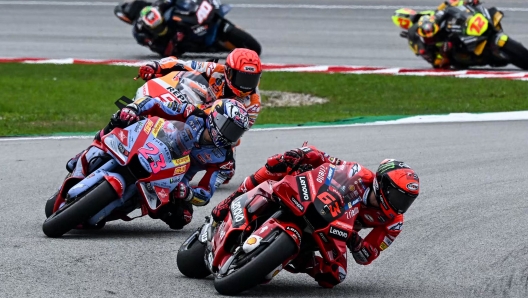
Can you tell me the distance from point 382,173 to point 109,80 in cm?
1205

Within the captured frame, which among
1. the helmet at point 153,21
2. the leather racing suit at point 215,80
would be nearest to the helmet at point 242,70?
the leather racing suit at point 215,80

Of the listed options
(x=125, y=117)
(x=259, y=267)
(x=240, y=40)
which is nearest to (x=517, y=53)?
(x=240, y=40)

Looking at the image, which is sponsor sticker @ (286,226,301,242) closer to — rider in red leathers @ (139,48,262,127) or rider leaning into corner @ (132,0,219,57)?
rider in red leathers @ (139,48,262,127)

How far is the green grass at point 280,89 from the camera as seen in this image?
48.5 feet

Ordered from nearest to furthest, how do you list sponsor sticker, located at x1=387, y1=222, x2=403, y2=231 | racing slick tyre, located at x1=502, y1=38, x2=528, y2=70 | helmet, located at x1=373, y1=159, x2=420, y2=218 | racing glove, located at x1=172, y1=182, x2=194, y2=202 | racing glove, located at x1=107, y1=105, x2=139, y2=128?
helmet, located at x1=373, y1=159, x2=420, y2=218
sponsor sticker, located at x1=387, y1=222, x2=403, y2=231
racing glove, located at x1=107, y1=105, x2=139, y2=128
racing glove, located at x1=172, y1=182, x2=194, y2=202
racing slick tyre, located at x1=502, y1=38, x2=528, y2=70

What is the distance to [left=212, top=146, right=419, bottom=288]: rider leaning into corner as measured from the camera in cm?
620

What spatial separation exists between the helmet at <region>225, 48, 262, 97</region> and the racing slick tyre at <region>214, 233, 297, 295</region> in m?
3.05

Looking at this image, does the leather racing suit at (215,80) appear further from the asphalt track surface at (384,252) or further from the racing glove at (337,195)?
the racing glove at (337,195)

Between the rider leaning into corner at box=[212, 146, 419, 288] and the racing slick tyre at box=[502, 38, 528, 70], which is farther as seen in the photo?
the racing slick tyre at box=[502, 38, 528, 70]

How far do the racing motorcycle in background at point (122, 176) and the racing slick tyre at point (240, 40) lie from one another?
40.0ft

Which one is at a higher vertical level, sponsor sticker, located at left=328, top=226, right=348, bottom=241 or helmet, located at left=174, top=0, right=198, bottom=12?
sponsor sticker, located at left=328, top=226, right=348, bottom=241

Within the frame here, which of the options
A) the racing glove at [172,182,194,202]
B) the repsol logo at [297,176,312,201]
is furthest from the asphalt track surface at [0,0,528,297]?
the repsol logo at [297,176,312,201]

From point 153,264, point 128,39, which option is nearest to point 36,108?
point 128,39

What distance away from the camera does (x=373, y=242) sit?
21.1 feet
